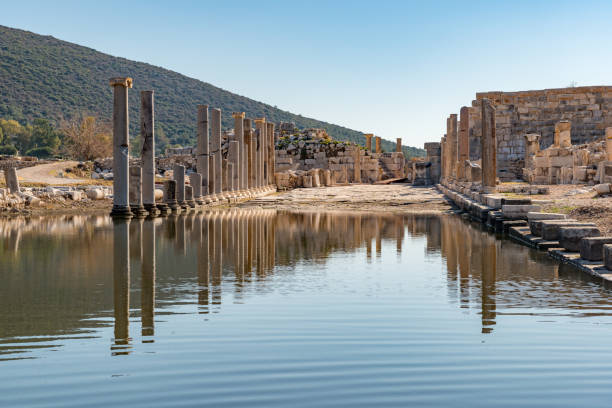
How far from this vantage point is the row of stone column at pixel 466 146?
24062 millimetres

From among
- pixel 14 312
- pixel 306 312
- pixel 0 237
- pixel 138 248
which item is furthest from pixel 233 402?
pixel 0 237

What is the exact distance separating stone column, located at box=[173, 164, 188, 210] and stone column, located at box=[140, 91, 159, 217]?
1.98 m

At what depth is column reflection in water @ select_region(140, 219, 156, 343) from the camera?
271 inches

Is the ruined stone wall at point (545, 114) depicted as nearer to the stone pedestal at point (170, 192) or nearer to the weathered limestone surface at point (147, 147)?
the stone pedestal at point (170, 192)

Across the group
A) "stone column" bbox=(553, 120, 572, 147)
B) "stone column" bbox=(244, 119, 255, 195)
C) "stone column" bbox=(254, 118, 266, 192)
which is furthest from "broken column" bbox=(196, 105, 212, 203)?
"stone column" bbox=(553, 120, 572, 147)

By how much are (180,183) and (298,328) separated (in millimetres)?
18019

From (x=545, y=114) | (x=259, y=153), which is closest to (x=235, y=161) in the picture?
(x=259, y=153)

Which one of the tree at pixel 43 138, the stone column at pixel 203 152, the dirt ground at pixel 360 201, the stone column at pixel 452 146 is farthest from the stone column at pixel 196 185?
the tree at pixel 43 138

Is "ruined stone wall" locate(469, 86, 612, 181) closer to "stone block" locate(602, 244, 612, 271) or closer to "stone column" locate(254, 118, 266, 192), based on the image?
"stone column" locate(254, 118, 266, 192)

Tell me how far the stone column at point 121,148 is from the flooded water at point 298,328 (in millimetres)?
7003

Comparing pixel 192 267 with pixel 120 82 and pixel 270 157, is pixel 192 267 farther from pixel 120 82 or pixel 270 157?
pixel 270 157

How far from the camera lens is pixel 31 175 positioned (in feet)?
130

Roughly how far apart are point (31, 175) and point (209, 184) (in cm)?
1557

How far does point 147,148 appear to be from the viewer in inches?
861
